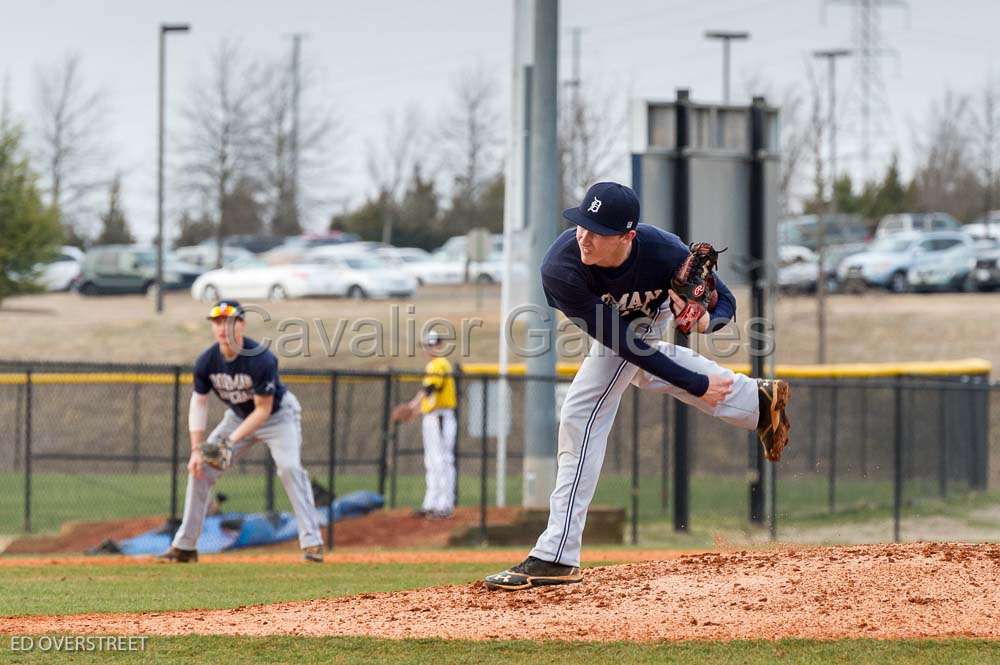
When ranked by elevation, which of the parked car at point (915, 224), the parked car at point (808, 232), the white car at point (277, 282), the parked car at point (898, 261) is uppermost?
the parked car at point (915, 224)

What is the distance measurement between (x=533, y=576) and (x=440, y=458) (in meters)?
9.15

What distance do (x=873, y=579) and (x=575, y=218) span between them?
2272mm

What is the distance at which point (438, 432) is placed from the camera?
53.6ft

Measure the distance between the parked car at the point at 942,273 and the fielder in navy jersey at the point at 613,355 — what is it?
33962 millimetres

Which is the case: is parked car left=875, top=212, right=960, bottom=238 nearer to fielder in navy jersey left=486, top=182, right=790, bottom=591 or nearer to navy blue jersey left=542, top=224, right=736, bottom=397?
fielder in navy jersey left=486, top=182, right=790, bottom=591

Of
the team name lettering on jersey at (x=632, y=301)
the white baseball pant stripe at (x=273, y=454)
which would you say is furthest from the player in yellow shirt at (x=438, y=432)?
the team name lettering on jersey at (x=632, y=301)

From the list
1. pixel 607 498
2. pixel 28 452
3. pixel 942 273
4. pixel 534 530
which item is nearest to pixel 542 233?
pixel 534 530

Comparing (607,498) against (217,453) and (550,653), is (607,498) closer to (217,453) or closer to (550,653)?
(217,453)

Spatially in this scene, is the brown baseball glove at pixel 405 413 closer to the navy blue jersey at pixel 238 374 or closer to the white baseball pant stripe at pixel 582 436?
the navy blue jersey at pixel 238 374

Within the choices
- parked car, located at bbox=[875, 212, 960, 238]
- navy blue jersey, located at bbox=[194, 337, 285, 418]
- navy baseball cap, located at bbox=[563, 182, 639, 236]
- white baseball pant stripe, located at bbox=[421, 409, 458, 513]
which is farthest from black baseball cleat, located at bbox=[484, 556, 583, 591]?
parked car, located at bbox=[875, 212, 960, 238]

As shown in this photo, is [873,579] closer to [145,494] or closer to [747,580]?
[747,580]

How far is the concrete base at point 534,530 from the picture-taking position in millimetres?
14914

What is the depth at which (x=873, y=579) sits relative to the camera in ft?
22.3

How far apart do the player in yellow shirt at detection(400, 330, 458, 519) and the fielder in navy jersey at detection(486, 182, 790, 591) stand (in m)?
8.89
